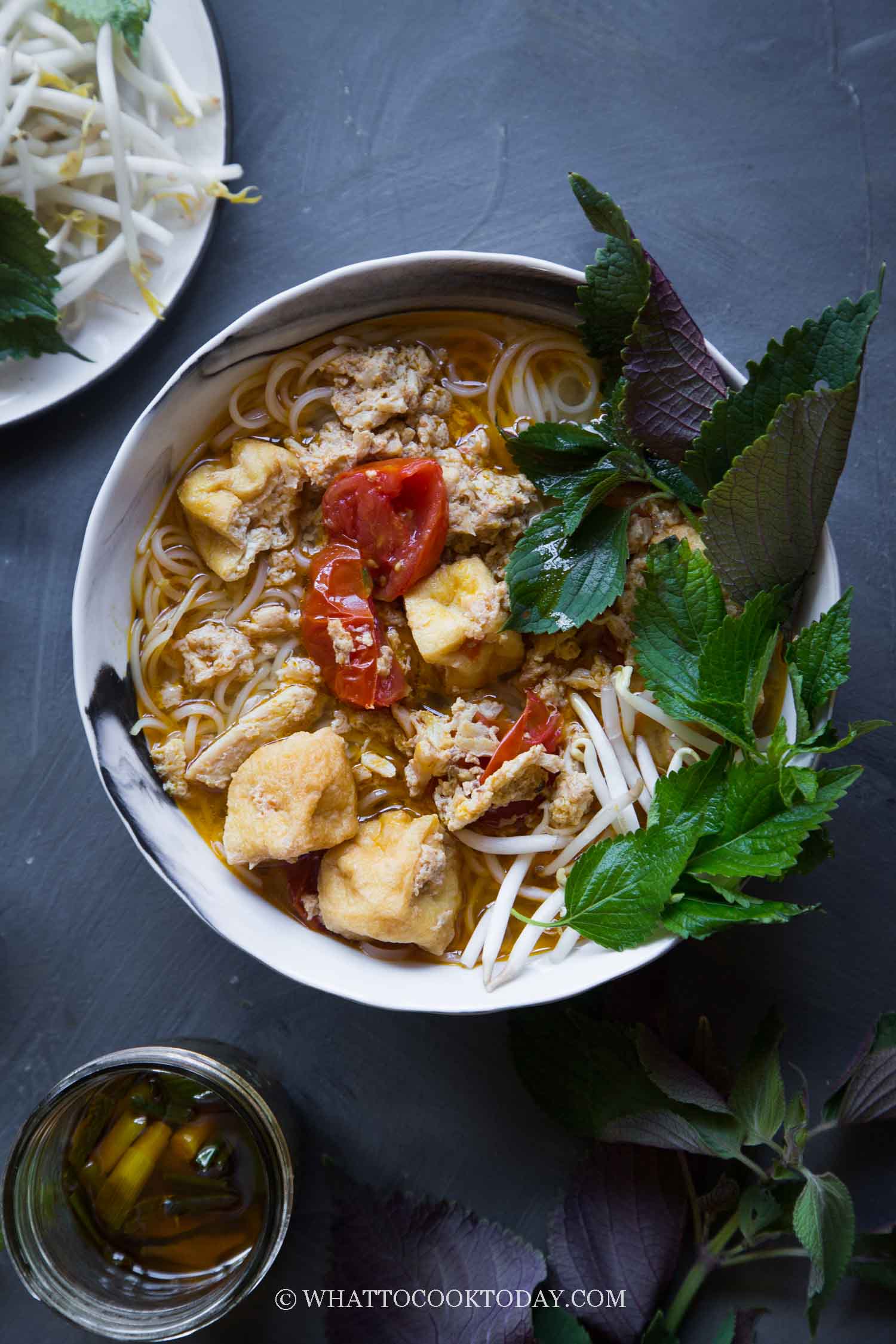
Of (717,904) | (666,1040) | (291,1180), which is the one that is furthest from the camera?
(666,1040)

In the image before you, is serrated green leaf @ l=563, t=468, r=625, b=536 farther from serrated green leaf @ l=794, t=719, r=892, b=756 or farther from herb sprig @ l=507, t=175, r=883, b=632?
serrated green leaf @ l=794, t=719, r=892, b=756

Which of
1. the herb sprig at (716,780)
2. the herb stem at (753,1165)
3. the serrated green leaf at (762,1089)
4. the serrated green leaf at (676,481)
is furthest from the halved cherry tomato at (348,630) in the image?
the herb stem at (753,1165)

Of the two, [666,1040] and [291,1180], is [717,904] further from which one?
[291,1180]

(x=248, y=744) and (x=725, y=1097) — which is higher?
(x=248, y=744)

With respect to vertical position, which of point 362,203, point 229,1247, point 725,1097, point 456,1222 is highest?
point 362,203

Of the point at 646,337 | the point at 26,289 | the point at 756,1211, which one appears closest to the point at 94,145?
the point at 26,289

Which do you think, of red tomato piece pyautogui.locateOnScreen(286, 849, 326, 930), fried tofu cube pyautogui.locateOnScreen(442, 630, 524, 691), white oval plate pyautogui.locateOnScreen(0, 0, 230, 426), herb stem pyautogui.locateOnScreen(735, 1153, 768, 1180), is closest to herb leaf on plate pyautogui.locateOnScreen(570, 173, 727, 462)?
fried tofu cube pyautogui.locateOnScreen(442, 630, 524, 691)

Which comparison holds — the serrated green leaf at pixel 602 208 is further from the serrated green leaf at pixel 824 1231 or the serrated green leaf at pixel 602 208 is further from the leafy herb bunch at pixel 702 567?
the serrated green leaf at pixel 824 1231

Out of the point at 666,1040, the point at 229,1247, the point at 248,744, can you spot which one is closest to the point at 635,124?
the point at 248,744
